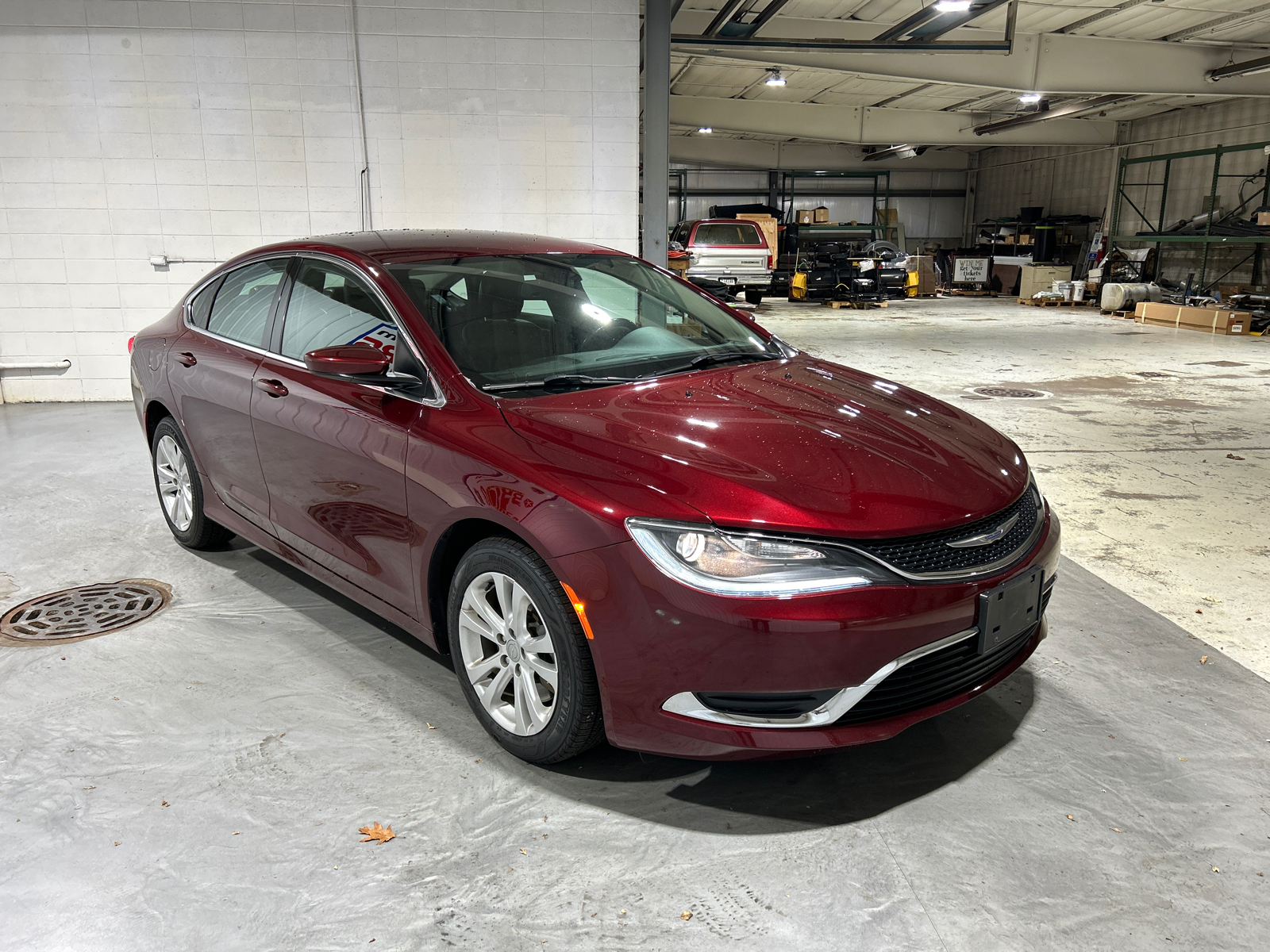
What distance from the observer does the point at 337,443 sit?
2.61 metres

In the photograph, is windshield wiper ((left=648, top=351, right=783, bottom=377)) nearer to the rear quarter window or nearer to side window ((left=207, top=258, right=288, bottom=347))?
side window ((left=207, top=258, right=288, bottom=347))

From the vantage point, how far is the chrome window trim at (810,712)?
188cm

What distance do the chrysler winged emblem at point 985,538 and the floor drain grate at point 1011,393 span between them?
5837mm

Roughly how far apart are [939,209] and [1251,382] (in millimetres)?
20923

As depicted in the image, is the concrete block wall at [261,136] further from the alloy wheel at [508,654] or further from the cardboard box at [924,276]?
the cardboard box at [924,276]

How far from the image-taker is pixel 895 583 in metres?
1.85

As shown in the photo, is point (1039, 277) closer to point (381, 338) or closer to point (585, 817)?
point (381, 338)

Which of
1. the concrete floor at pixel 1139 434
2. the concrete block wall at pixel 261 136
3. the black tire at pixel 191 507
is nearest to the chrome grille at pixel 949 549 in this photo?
the concrete floor at pixel 1139 434

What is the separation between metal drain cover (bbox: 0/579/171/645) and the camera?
3084 mm

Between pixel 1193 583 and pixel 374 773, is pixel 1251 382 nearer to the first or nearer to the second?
pixel 1193 583

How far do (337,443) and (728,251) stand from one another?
615 inches

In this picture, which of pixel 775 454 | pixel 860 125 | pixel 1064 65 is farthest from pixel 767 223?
pixel 775 454

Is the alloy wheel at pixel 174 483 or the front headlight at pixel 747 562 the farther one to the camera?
the alloy wheel at pixel 174 483

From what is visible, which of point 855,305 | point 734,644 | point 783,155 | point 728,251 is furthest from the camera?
point 783,155
